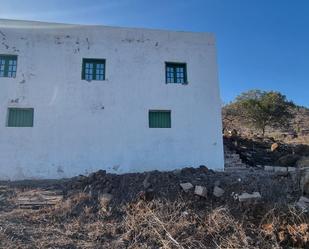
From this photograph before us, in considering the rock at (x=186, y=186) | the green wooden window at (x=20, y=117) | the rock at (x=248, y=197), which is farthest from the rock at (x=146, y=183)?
the green wooden window at (x=20, y=117)

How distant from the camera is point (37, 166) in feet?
40.0

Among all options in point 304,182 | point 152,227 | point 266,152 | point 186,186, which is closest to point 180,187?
point 186,186

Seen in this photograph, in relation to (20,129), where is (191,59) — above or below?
above

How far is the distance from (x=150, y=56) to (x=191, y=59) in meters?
1.81

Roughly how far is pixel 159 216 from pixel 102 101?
21.7ft

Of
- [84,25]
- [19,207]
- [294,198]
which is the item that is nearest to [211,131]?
[294,198]

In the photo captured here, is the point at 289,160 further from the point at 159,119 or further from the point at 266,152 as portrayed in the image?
the point at 159,119

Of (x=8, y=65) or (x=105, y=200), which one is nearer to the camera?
(x=105, y=200)

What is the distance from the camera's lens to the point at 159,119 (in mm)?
13219

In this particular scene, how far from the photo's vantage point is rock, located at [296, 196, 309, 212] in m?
7.54

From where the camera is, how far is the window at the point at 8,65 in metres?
12.8

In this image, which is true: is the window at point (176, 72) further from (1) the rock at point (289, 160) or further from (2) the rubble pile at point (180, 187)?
(1) the rock at point (289, 160)

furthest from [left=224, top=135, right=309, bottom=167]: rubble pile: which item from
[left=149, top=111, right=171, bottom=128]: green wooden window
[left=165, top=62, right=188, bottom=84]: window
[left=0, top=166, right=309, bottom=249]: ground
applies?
[left=0, top=166, right=309, bottom=249]: ground

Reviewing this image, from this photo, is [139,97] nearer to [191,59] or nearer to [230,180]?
[191,59]
